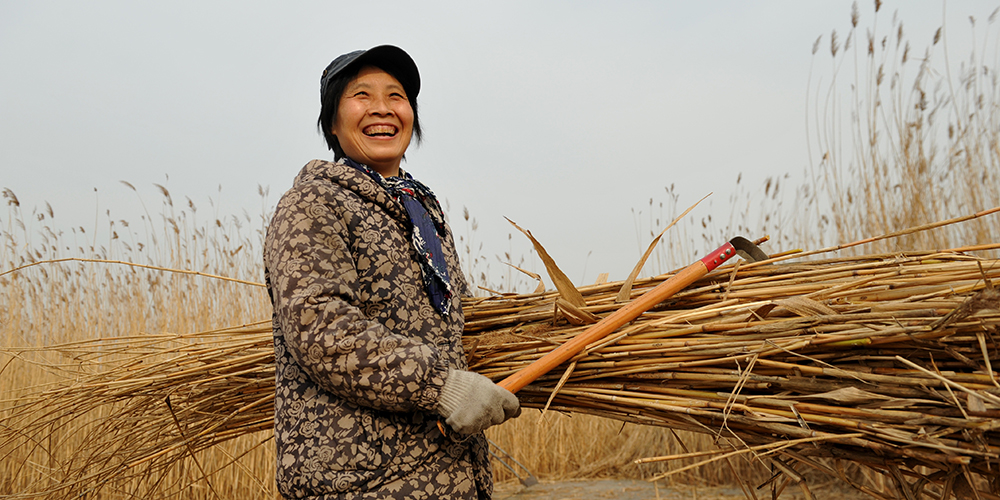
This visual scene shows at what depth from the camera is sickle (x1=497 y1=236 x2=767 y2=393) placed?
1376 mm

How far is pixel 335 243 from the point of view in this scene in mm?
1263

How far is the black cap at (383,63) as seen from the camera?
1.55m

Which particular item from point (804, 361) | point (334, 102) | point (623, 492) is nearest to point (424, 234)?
point (334, 102)

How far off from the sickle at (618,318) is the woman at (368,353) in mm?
118

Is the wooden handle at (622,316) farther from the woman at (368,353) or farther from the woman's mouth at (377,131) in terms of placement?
the woman's mouth at (377,131)

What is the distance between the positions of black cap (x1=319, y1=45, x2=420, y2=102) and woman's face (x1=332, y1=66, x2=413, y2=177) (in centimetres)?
2

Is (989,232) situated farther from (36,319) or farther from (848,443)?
(36,319)

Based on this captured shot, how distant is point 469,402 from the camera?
1182 mm

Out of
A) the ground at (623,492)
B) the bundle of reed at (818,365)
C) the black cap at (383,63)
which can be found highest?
the black cap at (383,63)

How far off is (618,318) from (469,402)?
44 centimetres

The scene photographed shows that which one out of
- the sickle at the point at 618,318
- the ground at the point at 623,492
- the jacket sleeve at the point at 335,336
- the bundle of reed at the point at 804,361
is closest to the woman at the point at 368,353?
the jacket sleeve at the point at 335,336

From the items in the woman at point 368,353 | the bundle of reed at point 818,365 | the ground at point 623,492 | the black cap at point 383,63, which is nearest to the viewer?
the bundle of reed at point 818,365

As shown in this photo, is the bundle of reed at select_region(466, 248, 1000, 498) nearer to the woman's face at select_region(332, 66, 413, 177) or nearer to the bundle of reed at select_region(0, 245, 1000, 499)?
the bundle of reed at select_region(0, 245, 1000, 499)

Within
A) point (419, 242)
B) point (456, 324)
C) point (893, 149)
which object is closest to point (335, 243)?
point (419, 242)
